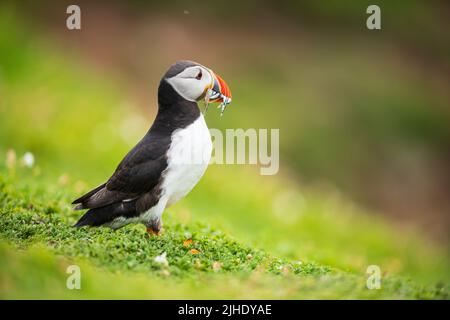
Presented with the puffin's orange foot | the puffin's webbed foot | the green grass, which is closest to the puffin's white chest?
the puffin's webbed foot

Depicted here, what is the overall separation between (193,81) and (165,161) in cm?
77

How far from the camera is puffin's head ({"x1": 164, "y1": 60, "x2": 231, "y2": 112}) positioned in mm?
6242

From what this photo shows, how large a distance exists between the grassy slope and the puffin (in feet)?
0.85

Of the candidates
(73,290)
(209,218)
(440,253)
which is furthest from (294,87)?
(73,290)

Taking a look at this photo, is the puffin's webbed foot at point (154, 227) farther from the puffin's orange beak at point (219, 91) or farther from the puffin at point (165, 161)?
the puffin's orange beak at point (219, 91)

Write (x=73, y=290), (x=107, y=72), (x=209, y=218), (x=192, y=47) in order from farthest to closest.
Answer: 1. (x=192, y=47)
2. (x=107, y=72)
3. (x=209, y=218)
4. (x=73, y=290)

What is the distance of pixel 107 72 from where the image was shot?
17.1 meters

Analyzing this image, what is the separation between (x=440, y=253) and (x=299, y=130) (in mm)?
5694

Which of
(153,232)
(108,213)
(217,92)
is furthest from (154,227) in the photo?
(217,92)

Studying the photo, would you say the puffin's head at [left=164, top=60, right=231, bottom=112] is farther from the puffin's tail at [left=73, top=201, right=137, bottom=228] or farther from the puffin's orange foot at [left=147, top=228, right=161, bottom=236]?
the puffin's orange foot at [left=147, top=228, right=161, bottom=236]

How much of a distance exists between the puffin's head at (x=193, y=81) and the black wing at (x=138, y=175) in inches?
18.8

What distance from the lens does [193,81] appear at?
6246mm

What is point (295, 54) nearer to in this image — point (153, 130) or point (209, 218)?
point (209, 218)

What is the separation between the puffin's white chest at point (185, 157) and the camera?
611 cm
